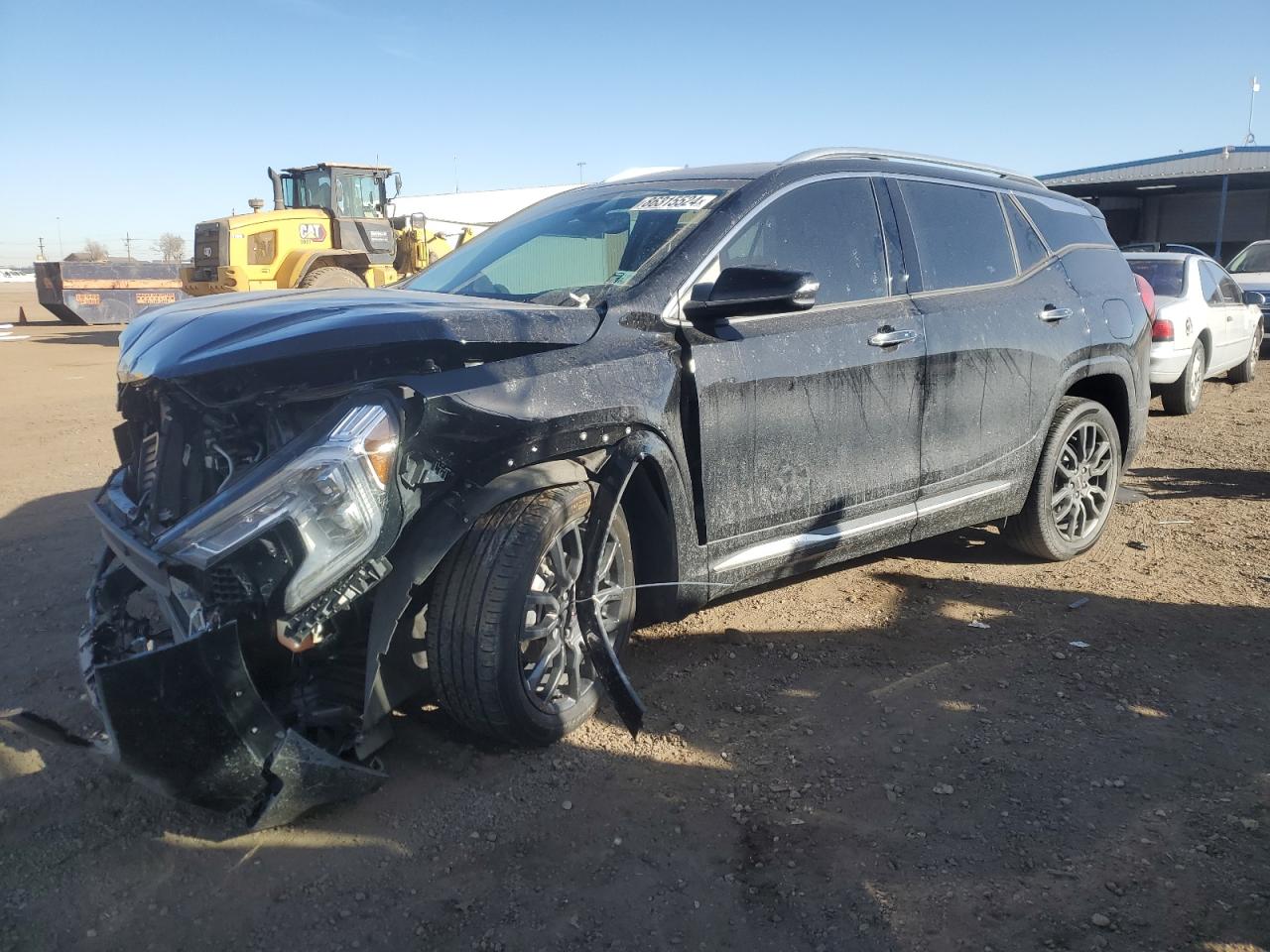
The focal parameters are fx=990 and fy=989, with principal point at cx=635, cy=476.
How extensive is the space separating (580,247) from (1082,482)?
300cm

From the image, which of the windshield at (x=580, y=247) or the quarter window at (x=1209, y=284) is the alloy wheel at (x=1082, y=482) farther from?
the quarter window at (x=1209, y=284)

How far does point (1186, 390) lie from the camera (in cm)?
998

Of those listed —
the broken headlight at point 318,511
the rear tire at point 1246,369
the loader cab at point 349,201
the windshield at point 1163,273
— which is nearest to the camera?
the broken headlight at point 318,511

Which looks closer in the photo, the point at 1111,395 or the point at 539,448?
the point at 539,448

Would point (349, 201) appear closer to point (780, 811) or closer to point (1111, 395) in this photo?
point (1111, 395)

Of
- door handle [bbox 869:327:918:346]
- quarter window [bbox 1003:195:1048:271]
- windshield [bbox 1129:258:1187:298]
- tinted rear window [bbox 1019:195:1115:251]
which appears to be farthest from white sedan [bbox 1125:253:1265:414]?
door handle [bbox 869:327:918:346]

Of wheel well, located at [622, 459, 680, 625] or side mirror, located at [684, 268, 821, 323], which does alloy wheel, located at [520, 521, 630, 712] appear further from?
side mirror, located at [684, 268, 821, 323]

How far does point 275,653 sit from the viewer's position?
2586 mm

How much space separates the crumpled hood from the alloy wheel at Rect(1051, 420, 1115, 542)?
2.99 metres

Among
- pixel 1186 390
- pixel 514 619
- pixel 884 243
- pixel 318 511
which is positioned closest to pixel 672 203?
pixel 884 243

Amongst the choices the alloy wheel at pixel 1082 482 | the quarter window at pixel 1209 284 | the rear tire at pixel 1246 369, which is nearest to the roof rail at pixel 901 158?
the alloy wheel at pixel 1082 482

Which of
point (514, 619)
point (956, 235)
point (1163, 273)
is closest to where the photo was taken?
point (514, 619)

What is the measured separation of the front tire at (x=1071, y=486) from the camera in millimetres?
4914

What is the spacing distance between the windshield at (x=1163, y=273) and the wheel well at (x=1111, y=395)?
19.1ft
